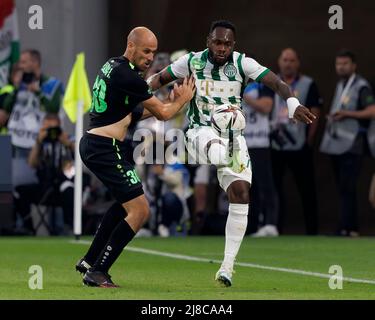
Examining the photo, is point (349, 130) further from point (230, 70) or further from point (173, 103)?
point (173, 103)

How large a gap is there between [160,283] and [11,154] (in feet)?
25.0

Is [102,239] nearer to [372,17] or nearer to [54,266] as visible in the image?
[54,266]

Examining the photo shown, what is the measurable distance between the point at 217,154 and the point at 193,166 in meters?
7.86

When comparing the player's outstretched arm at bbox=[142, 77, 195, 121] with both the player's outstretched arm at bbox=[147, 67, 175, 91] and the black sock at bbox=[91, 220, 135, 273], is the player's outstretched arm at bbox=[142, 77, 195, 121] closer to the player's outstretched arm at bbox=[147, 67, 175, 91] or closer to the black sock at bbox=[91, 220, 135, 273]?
the player's outstretched arm at bbox=[147, 67, 175, 91]

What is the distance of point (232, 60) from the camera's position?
1230cm

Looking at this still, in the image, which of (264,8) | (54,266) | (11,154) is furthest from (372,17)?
(54,266)

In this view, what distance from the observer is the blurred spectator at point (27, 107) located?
779 inches

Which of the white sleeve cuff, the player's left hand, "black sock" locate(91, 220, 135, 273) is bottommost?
"black sock" locate(91, 220, 135, 273)

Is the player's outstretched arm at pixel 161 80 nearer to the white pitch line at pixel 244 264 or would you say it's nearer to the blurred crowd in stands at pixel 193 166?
the white pitch line at pixel 244 264

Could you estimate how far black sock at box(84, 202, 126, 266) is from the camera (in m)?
12.0

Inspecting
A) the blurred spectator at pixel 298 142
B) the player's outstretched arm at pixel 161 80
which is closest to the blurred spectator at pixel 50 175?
the blurred spectator at pixel 298 142

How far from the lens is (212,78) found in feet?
40.6

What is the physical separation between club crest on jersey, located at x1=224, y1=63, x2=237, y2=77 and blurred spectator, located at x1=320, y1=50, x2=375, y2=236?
23.3ft

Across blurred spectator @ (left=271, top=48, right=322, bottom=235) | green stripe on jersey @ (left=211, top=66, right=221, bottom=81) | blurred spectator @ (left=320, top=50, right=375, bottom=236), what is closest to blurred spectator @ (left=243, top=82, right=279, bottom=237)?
blurred spectator @ (left=271, top=48, right=322, bottom=235)
